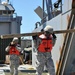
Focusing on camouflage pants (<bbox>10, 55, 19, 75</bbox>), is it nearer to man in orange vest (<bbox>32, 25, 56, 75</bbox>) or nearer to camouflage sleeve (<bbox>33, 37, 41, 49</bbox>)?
man in orange vest (<bbox>32, 25, 56, 75</bbox>)

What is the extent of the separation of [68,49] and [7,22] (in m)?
39.0

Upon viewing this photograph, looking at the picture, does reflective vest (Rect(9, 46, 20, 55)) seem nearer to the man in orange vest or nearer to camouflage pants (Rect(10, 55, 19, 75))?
camouflage pants (Rect(10, 55, 19, 75))

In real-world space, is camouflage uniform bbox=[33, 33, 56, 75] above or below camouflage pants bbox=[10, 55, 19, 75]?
above

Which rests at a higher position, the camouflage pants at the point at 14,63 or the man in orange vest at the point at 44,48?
the man in orange vest at the point at 44,48

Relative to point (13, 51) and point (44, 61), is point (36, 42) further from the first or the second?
point (13, 51)

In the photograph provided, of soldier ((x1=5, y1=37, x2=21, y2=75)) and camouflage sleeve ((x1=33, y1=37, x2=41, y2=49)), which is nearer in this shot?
camouflage sleeve ((x1=33, y1=37, x2=41, y2=49))

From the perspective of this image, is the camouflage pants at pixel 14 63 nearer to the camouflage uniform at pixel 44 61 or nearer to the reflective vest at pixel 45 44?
the camouflage uniform at pixel 44 61

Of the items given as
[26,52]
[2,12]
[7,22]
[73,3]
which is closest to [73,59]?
[73,3]

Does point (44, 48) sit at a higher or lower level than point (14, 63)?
higher

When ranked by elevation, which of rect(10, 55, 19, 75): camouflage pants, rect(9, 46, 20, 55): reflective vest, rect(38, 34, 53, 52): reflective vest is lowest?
rect(10, 55, 19, 75): camouflage pants

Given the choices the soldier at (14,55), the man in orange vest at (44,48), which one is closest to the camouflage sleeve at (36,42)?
the man in orange vest at (44,48)

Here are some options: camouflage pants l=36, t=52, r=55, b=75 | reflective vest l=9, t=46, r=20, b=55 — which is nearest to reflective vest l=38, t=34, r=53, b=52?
camouflage pants l=36, t=52, r=55, b=75

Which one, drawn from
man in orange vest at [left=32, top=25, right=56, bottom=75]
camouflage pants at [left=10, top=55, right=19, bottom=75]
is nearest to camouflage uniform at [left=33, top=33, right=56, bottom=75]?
man in orange vest at [left=32, top=25, right=56, bottom=75]

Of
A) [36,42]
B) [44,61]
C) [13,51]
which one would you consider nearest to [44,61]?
[44,61]
